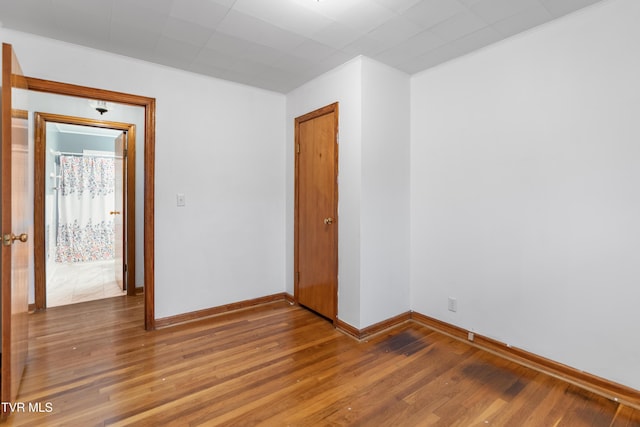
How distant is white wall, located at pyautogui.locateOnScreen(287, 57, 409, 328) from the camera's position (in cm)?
271

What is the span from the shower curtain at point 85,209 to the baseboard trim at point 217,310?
3.76 meters

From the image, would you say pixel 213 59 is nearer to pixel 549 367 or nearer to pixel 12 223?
pixel 12 223

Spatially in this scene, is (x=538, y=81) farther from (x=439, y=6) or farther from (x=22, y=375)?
(x=22, y=375)

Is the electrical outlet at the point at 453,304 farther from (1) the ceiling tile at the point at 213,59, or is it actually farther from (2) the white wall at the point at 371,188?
(1) the ceiling tile at the point at 213,59

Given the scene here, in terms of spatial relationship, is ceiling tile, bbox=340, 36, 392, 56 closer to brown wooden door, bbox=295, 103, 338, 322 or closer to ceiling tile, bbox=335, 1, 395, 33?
ceiling tile, bbox=335, 1, 395, 33

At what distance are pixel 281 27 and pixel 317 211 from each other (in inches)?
64.5

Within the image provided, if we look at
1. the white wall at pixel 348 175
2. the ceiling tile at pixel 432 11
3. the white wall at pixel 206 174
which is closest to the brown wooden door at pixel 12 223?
the white wall at pixel 206 174

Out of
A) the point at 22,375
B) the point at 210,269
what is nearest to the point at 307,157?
the point at 210,269

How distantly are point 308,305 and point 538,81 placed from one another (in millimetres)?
2771

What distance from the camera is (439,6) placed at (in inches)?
77.0

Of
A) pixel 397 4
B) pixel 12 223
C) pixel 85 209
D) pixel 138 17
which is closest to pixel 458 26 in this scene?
pixel 397 4

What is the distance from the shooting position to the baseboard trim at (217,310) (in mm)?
2938

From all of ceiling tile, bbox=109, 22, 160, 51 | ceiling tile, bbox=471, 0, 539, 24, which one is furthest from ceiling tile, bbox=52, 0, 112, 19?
ceiling tile, bbox=471, 0, 539, 24

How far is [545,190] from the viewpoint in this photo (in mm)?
2201
